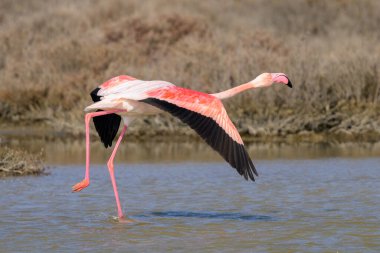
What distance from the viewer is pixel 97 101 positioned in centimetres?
1073

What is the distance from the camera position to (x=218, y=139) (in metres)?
9.06

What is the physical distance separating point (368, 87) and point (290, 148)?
13.8 feet

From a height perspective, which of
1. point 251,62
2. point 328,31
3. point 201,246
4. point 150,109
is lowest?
point 201,246

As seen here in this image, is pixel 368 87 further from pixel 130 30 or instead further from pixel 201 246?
pixel 201 246

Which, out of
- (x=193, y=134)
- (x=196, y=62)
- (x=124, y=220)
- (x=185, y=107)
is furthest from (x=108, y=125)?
(x=196, y=62)

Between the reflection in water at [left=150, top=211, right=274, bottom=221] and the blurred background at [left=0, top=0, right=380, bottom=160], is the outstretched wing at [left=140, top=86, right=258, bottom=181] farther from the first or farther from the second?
the blurred background at [left=0, top=0, right=380, bottom=160]

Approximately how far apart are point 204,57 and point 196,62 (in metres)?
0.98

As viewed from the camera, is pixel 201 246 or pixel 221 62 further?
pixel 221 62

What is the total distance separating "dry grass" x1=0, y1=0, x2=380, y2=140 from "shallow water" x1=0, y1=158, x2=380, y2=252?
531 cm

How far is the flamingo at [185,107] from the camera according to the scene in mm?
8992

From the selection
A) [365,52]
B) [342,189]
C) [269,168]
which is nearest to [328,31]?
[365,52]

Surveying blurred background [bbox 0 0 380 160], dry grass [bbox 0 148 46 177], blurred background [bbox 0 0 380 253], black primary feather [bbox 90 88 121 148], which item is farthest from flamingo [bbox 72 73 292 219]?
blurred background [bbox 0 0 380 160]

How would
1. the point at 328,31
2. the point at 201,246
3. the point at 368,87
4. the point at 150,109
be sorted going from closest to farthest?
the point at 201,246 < the point at 150,109 < the point at 368,87 < the point at 328,31

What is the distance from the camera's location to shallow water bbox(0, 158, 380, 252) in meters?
8.54
